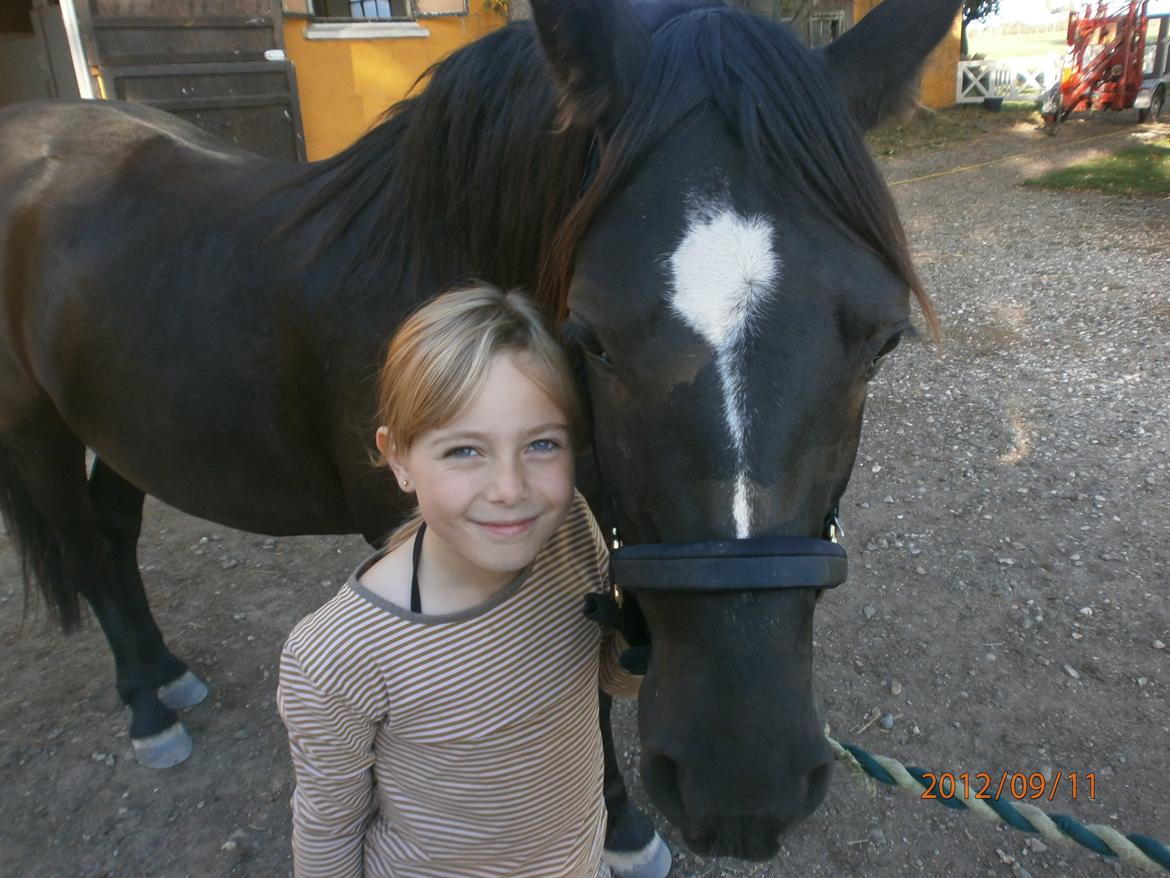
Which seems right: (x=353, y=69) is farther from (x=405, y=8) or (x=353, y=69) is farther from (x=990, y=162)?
(x=990, y=162)

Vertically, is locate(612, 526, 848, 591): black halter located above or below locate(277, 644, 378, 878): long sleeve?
above

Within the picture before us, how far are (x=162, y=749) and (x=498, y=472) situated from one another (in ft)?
6.88

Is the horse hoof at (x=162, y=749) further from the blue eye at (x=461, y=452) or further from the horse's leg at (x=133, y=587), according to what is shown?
the blue eye at (x=461, y=452)

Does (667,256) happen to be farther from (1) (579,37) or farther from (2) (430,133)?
(2) (430,133)

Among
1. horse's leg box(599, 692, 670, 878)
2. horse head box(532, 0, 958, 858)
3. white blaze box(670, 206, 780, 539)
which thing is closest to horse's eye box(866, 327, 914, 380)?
horse head box(532, 0, 958, 858)

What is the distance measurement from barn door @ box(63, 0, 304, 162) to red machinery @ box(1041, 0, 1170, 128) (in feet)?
38.3

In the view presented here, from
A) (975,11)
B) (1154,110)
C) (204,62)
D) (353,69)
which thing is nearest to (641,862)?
(204,62)

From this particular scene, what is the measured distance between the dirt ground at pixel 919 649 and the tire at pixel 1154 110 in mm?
9894

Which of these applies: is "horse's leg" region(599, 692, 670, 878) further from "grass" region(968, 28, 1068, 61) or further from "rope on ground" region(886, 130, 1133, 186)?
"grass" region(968, 28, 1068, 61)

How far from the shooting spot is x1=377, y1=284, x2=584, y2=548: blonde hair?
1085 mm

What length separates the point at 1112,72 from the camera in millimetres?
12500

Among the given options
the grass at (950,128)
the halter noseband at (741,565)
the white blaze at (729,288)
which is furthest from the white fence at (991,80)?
the halter noseband at (741,565)

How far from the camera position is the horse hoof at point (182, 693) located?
272cm
